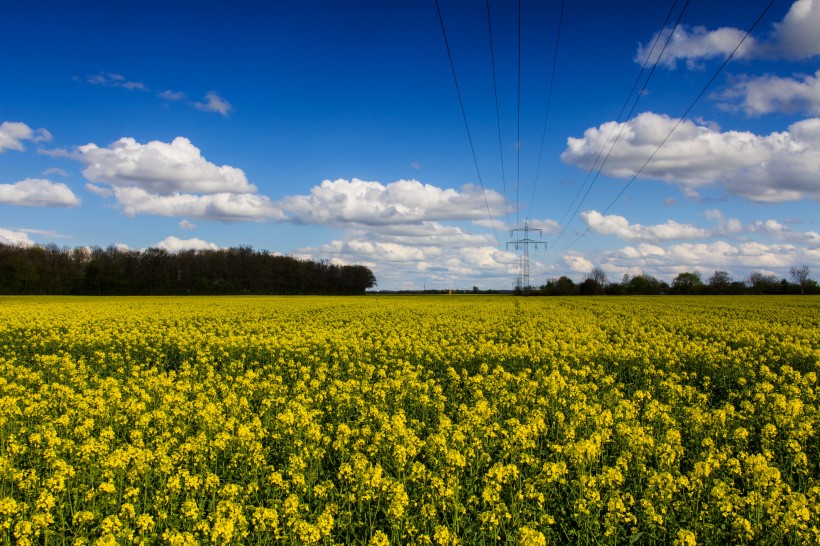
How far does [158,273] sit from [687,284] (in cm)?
9989

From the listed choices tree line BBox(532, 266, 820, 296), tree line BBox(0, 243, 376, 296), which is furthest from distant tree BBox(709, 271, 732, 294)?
tree line BBox(0, 243, 376, 296)

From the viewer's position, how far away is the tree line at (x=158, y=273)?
3670 inches

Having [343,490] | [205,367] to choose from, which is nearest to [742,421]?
[343,490]

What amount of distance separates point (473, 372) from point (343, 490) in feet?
29.2

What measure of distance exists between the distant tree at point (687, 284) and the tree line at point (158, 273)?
67.7 meters

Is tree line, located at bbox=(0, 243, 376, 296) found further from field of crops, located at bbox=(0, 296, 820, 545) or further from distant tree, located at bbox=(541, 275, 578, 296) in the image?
field of crops, located at bbox=(0, 296, 820, 545)

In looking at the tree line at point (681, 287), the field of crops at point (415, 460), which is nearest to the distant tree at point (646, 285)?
the tree line at point (681, 287)

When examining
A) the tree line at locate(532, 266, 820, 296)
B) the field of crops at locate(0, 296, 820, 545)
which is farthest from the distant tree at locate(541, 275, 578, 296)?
the field of crops at locate(0, 296, 820, 545)

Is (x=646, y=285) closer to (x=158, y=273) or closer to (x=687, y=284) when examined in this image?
(x=687, y=284)

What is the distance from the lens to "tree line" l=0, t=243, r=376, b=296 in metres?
93.2

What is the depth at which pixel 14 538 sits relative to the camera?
5.50m

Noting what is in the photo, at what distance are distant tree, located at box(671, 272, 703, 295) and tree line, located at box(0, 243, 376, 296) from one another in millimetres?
67717

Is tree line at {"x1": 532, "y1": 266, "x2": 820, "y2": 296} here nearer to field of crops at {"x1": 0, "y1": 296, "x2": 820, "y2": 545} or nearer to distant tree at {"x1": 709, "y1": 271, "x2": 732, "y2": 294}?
distant tree at {"x1": 709, "y1": 271, "x2": 732, "y2": 294}

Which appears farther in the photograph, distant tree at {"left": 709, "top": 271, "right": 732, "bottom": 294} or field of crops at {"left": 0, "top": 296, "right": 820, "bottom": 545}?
distant tree at {"left": 709, "top": 271, "right": 732, "bottom": 294}
